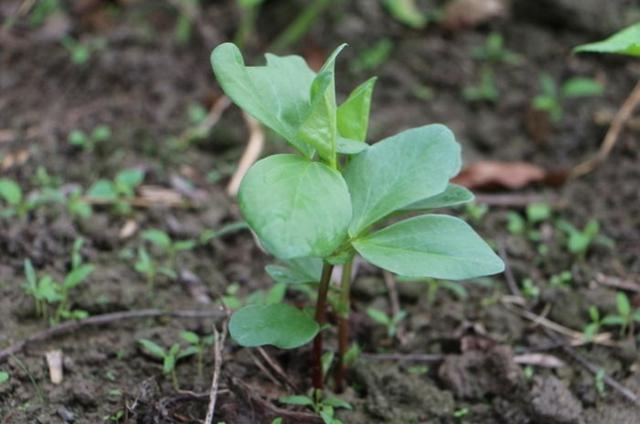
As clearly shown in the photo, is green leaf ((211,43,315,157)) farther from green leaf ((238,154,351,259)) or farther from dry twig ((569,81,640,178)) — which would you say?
dry twig ((569,81,640,178))

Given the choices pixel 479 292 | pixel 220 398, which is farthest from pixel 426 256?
pixel 479 292

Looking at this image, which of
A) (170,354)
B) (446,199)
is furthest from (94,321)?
(446,199)

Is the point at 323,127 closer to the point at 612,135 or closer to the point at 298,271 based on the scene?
the point at 298,271

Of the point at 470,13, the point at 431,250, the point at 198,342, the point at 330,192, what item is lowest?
the point at 198,342

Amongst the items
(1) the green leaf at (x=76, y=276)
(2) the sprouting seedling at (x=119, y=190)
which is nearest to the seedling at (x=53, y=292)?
(1) the green leaf at (x=76, y=276)

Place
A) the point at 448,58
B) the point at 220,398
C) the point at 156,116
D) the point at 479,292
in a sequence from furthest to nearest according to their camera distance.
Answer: the point at 448,58 → the point at 156,116 → the point at 479,292 → the point at 220,398

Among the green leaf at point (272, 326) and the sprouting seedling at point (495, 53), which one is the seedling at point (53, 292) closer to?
the green leaf at point (272, 326)

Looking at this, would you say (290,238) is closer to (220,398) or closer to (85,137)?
(220,398)
